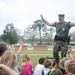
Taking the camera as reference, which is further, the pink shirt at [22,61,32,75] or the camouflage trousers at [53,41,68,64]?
the camouflage trousers at [53,41,68,64]

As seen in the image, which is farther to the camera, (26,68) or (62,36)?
(62,36)

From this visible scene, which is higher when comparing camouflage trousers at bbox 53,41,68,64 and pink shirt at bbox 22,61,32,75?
camouflage trousers at bbox 53,41,68,64

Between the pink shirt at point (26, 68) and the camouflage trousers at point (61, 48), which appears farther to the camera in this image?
the camouflage trousers at point (61, 48)

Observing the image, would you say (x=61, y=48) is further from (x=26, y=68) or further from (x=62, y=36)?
(x=26, y=68)

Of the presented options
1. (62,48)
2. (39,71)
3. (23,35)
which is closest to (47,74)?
(39,71)

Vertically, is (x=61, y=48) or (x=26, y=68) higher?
(x=61, y=48)

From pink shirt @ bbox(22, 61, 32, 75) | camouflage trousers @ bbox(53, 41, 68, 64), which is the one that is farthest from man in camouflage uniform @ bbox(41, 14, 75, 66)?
pink shirt @ bbox(22, 61, 32, 75)

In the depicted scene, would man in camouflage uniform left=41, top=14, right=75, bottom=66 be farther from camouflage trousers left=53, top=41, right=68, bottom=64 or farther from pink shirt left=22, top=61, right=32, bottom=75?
pink shirt left=22, top=61, right=32, bottom=75

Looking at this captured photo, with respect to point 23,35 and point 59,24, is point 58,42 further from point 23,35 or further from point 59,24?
point 23,35

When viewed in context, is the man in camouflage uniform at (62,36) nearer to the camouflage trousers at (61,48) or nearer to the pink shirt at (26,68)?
the camouflage trousers at (61,48)

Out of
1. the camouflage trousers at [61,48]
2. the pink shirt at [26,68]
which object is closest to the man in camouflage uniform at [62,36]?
the camouflage trousers at [61,48]

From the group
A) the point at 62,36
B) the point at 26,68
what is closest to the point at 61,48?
the point at 62,36

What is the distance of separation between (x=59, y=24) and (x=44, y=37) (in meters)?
74.4

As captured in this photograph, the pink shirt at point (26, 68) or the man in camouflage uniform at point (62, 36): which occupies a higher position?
the man in camouflage uniform at point (62, 36)
